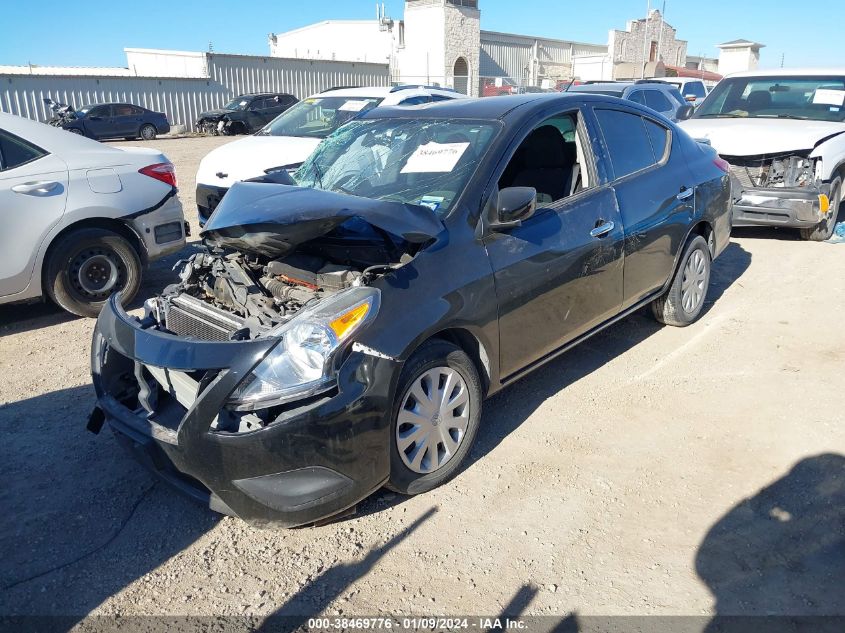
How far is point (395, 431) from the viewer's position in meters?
3.06

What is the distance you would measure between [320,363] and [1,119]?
14.1 ft

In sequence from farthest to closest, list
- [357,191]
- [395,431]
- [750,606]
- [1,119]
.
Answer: [1,119]
[357,191]
[395,431]
[750,606]

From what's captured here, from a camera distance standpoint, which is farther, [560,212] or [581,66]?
[581,66]

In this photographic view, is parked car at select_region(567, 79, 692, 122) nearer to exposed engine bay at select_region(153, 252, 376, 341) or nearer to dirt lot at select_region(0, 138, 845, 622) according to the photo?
dirt lot at select_region(0, 138, 845, 622)

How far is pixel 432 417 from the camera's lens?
3244mm

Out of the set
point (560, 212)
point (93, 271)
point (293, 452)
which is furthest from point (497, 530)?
point (93, 271)

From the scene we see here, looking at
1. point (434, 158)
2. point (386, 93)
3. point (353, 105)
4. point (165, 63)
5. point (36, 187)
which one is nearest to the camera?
point (434, 158)

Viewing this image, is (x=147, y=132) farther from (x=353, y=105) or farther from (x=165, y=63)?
(x=353, y=105)

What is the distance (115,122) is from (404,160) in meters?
23.9

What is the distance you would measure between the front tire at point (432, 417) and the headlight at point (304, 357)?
1.18 ft

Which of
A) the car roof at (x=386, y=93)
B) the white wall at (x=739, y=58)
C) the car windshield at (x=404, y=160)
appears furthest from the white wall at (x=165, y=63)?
the white wall at (x=739, y=58)

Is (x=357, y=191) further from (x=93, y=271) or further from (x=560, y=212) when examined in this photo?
(x=93, y=271)

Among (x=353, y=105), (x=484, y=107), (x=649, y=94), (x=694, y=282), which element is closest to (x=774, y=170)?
(x=694, y=282)

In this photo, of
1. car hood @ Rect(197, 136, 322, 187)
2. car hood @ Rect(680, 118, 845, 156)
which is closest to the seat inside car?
car hood @ Rect(197, 136, 322, 187)
